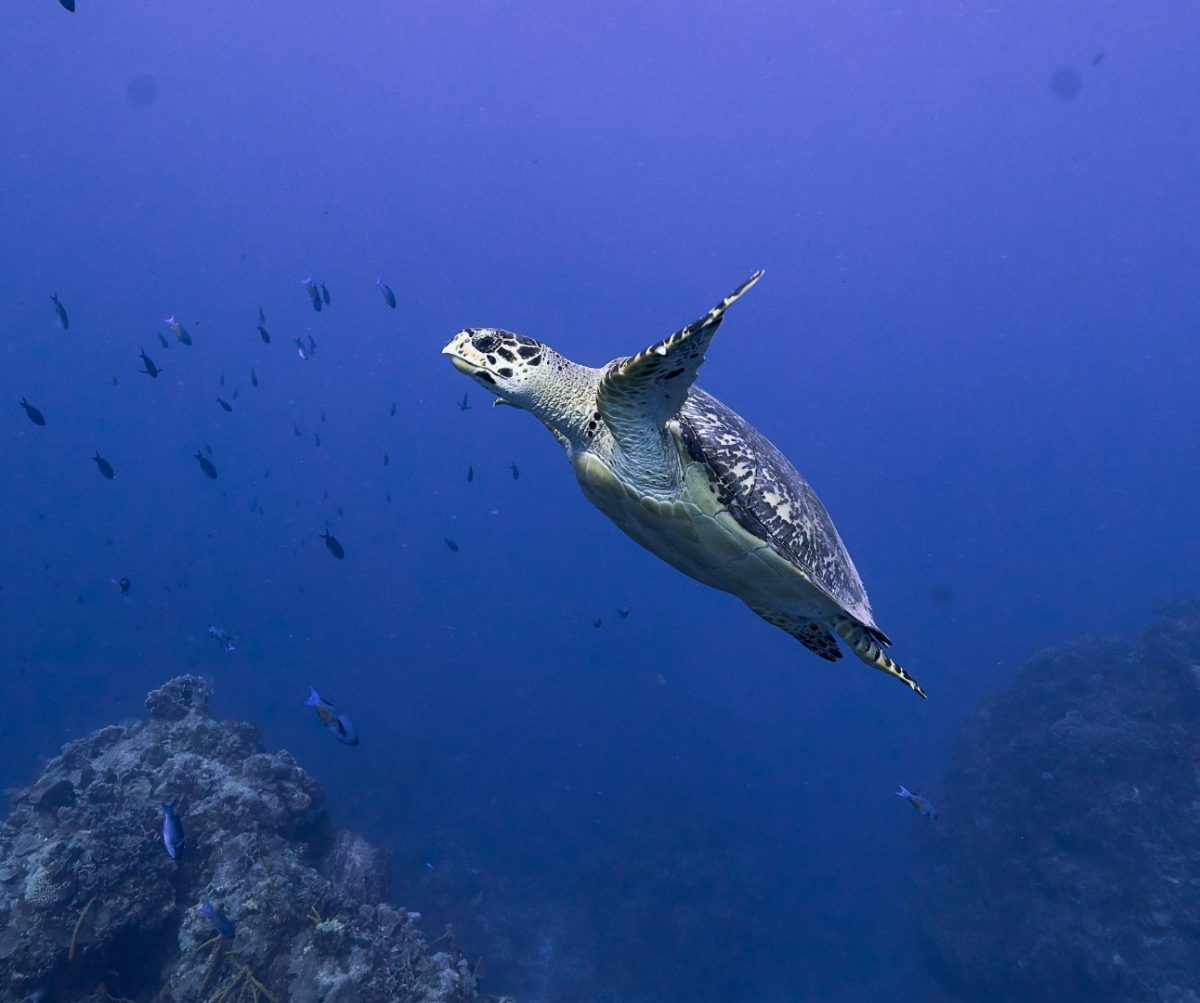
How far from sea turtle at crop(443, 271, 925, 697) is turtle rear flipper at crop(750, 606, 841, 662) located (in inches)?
19.9

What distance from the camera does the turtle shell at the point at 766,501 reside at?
126 inches

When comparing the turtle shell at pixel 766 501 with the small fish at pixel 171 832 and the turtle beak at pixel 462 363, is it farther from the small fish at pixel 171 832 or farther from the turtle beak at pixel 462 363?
the small fish at pixel 171 832

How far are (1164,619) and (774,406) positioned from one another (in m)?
82.3

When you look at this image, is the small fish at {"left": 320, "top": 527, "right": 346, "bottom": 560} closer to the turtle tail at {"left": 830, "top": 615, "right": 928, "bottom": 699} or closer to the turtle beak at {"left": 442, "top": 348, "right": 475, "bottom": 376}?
the turtle beak at {"left": 442, "top": 348, "right": 475, "bottom": 376}

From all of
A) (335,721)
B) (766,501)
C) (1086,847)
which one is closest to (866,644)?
(766,501)

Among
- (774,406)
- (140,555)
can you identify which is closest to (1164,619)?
(140,555)

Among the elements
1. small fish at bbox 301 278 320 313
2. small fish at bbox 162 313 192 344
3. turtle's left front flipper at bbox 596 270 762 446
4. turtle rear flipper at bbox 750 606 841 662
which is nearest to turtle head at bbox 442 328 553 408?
turtle's left front flipper at bbox 596 270 762 446

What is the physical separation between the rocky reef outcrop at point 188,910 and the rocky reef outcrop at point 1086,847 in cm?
1010

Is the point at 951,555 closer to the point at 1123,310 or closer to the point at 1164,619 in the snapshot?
the point at 1164,619

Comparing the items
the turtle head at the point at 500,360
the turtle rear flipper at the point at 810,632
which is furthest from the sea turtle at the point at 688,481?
the turtle rear flipper at the point at 810,632

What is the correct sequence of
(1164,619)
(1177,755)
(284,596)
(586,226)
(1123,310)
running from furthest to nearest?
1. (586,226)
2. (1123,310)
3. (284,596)
4. (1164,619)
5. (1177,755)

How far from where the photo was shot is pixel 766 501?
3.36 meters

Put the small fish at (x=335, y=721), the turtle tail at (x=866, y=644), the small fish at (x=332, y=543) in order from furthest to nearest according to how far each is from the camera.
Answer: the small fish at (x=332, y=543) → the small fish at (x=335, y=721) → the turtle tail at (x=866, y=644)

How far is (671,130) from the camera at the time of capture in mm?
98500
